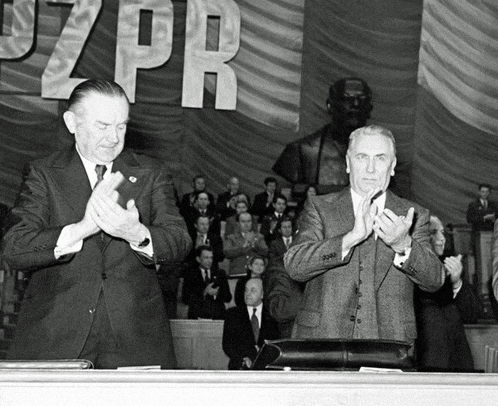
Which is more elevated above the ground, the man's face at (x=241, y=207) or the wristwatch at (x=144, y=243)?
the man's face at (x=241, y=207)

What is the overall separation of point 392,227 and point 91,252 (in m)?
0.93

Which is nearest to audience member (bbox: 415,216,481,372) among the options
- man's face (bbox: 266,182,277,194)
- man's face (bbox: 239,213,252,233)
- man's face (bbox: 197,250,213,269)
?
man's face (bbox: 197,250,213,269)

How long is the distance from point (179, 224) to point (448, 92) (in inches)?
370

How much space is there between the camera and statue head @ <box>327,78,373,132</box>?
11.5 meters

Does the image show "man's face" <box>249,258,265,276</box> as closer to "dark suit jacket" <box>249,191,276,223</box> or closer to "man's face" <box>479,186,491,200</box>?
"dark suit jacket" <box>249,191,276,223</box>

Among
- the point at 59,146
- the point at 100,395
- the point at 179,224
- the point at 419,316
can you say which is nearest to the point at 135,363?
the point at 179,224

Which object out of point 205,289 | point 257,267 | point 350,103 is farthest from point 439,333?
point 350,103

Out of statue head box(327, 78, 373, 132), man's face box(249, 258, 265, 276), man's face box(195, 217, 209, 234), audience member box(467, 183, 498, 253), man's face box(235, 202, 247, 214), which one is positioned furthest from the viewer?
statue head box(327, 78, 373, 132)

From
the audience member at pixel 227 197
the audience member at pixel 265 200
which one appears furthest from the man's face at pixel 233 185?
the audience member at pixel 265 200

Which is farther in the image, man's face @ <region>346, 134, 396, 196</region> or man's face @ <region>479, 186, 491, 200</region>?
man's face @ <region>479, 186, 491, 200</region>

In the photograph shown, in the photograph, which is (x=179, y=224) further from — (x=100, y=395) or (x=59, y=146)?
(x=59, y=146)

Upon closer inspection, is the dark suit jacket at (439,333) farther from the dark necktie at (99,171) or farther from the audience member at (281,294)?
the dark necktie at (99,171)

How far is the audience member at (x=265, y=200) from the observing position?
10813mm

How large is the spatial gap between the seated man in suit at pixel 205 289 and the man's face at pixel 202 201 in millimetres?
1201
